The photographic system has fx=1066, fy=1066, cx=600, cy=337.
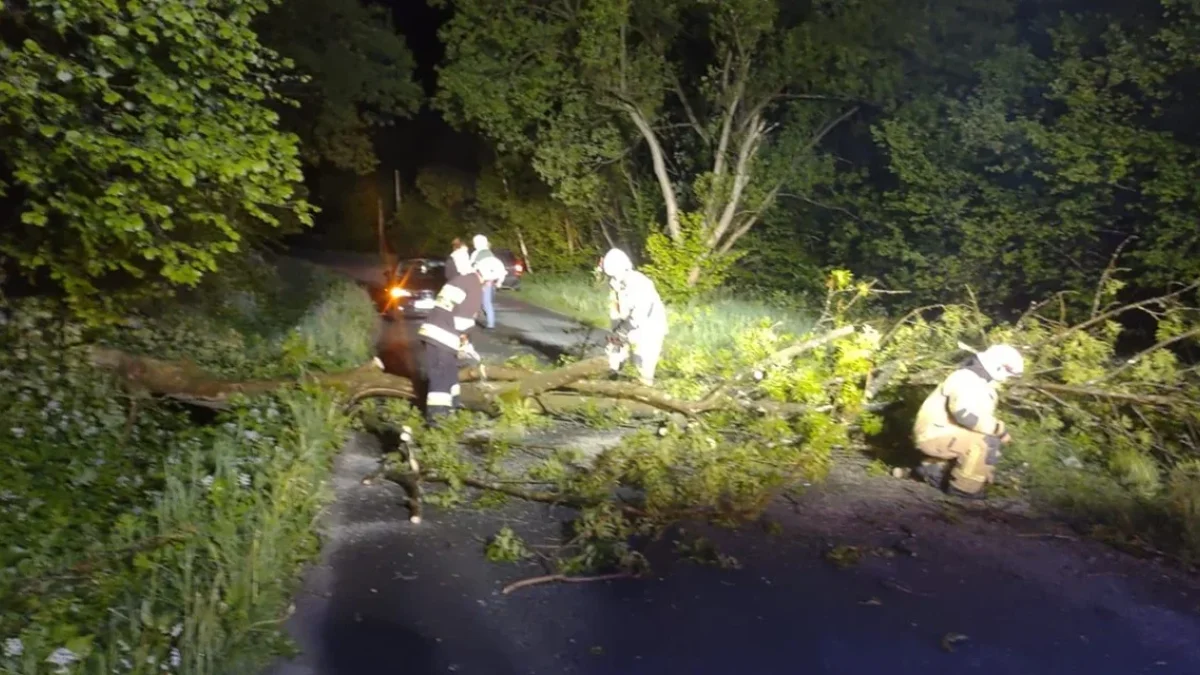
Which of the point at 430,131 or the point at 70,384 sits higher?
the point at 430,131

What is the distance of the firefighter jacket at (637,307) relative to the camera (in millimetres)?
10234

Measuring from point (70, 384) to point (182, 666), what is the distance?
505 cm

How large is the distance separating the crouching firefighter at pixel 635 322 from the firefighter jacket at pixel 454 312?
5.37ft

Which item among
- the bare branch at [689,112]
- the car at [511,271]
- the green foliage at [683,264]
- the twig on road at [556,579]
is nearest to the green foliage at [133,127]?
the twig on road at [556,579]

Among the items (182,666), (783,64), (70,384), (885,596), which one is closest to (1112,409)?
(885,596)

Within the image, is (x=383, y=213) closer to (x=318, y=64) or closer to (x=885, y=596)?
(x=318, y=64)

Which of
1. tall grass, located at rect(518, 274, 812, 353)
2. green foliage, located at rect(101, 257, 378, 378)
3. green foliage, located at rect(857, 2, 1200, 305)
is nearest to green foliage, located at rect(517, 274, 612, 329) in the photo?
tall grass, located at rect(518, 274, 812, 353)

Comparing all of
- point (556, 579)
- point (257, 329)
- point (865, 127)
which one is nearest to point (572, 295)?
point (865, 127)

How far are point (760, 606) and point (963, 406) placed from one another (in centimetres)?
279

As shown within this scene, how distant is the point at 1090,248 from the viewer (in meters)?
15.0

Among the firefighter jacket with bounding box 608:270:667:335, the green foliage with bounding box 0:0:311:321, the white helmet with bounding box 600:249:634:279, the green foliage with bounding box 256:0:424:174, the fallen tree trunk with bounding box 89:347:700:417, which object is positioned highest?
the green foliage with bounding box 256:0:424:174

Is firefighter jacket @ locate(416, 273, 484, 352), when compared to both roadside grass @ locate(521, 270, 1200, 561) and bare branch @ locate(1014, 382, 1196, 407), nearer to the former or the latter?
roadside grass @ locate(521, 270, 1200, 561)

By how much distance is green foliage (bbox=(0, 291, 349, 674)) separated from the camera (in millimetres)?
4391

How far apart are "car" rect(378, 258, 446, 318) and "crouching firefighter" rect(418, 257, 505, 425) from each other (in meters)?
8.24
